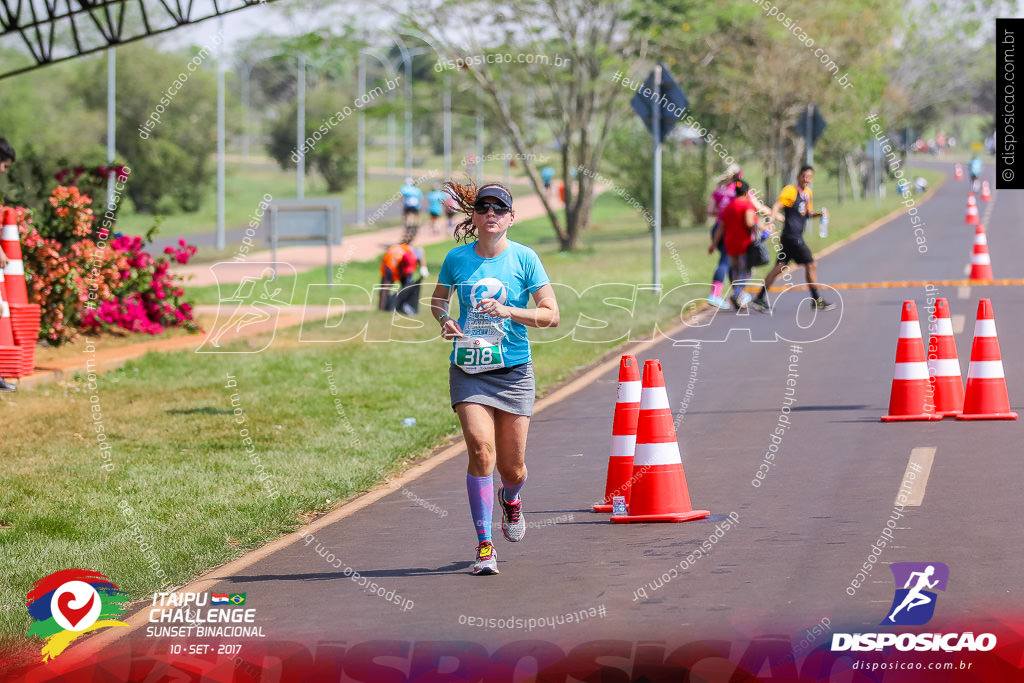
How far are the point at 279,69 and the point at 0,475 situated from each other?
324ft

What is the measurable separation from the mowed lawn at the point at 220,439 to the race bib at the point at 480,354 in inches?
69.4

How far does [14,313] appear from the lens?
14.5m

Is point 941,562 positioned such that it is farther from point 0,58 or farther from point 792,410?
point 0,58

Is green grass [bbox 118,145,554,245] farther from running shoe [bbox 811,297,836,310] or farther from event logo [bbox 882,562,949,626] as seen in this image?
event logo [bbox 882,562,949,626]

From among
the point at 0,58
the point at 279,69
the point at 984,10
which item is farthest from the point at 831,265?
the point at 279,69

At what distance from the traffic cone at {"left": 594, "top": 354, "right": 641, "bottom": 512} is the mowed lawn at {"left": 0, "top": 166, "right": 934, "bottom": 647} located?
1.81m

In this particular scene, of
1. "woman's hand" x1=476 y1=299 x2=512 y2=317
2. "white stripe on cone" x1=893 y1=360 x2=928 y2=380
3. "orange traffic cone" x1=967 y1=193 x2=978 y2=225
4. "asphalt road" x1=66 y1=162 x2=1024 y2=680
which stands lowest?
"asphalt road" x1=66 y1=162 x2=1024 y2=680

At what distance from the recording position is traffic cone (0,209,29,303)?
1425cm

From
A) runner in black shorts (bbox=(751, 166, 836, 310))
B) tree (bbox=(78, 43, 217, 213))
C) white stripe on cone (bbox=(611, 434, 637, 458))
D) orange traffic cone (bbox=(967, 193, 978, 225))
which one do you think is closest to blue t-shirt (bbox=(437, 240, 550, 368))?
white stripe on cone (bbox=(611, 434, 637, 458))

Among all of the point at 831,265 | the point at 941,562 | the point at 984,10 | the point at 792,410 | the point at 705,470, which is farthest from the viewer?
the point at 984,10

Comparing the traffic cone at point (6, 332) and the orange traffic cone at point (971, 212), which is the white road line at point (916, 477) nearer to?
the traffic cone at point (6, 332)

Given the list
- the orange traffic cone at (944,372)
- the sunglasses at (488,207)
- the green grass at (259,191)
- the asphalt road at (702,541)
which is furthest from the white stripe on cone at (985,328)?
the green grass at (259,191)

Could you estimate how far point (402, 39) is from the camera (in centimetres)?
3566

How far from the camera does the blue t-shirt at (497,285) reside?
24.8ft
